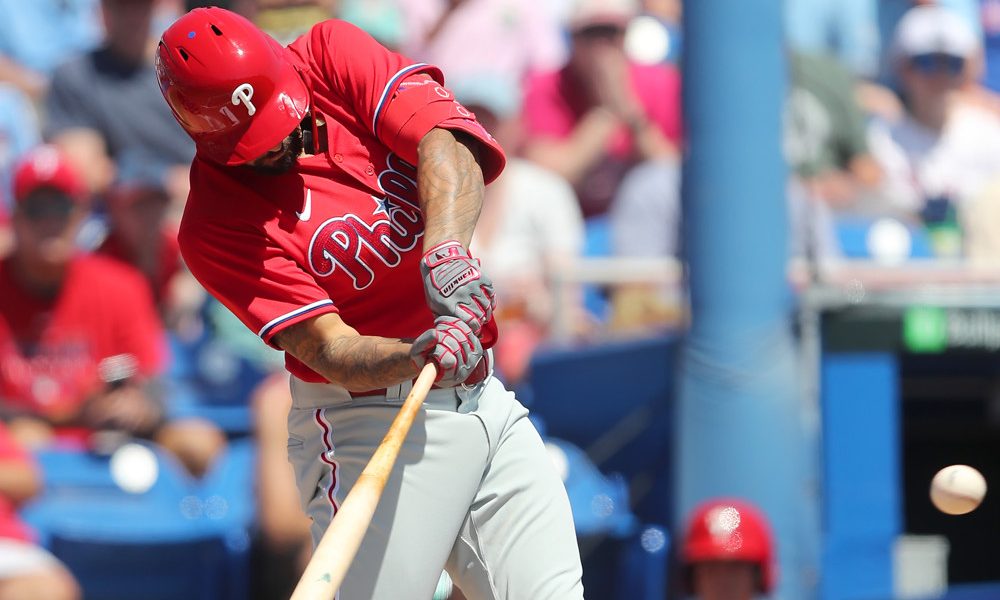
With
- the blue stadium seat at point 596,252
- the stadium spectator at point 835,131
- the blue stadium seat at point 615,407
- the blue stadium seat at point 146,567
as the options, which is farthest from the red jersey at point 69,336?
the stadium spectator at point 835,131

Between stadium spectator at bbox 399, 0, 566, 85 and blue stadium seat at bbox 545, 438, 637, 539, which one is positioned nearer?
blue stadium seat at bbox 545, 438, 637, 539

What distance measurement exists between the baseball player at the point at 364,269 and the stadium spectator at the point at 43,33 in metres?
4.09

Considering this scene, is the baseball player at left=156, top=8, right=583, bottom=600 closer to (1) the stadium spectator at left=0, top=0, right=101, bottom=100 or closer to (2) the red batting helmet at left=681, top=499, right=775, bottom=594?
(2) the red batting helmet at left=681, top=499, right=775, bottom=594

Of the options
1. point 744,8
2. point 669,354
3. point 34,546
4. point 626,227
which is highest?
point 744,8

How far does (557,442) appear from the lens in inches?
202

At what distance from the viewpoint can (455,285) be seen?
225cm

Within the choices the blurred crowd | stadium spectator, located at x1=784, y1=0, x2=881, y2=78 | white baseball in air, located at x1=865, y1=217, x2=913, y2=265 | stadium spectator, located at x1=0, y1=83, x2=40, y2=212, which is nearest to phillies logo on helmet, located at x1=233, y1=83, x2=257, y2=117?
the blurred crowd

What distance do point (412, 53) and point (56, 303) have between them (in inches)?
85.0

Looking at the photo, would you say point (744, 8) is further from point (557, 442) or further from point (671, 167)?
point (557, 442)

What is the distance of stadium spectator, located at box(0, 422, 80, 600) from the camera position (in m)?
3.95

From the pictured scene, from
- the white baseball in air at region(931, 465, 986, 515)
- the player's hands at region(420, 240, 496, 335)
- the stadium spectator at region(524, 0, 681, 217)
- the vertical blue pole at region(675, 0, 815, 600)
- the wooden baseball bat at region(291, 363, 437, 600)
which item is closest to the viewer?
the wooden baseball bat at region(291, 363, 437, 600)

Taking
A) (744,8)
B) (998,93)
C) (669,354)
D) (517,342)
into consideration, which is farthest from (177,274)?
(998,93)

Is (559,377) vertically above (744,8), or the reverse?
(744,8)

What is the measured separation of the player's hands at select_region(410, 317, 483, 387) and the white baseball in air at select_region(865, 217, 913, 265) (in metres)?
3.40
